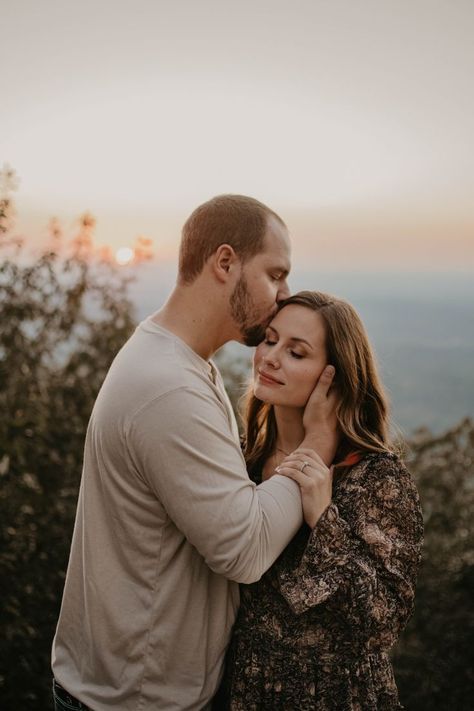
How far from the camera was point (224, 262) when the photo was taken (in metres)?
2.23

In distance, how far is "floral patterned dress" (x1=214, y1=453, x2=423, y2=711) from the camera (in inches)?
82.4

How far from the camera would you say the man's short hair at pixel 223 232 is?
224cm

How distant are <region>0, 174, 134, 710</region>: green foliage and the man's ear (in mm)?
1787

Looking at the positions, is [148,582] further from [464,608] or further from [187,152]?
[464,608]

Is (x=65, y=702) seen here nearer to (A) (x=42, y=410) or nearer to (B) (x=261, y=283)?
(B) (x=261, y=283)

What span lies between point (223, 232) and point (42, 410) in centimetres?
229

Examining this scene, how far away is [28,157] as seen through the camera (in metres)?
4.39

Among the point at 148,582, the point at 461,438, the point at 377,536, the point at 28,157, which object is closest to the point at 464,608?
the point at 461,438

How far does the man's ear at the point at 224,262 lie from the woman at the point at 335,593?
1.31ft

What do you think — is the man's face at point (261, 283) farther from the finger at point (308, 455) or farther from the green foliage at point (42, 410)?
the green foliage at point (42, 410)

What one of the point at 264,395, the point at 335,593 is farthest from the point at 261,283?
the point at 335,593

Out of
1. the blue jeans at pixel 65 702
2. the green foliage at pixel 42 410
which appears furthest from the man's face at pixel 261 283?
the green foliage at pixel 42 410

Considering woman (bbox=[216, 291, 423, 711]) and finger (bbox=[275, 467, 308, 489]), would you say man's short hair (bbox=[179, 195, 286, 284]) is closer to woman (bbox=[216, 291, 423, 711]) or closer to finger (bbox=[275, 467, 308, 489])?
woman (bbox=[216, 291, 423, 711])

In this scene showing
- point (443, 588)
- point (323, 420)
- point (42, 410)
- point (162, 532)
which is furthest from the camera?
point (443, 588)
